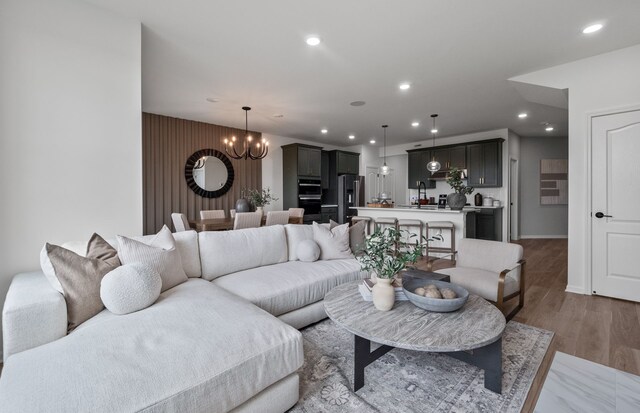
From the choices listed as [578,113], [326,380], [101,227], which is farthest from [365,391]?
[578,113]

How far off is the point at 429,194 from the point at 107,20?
24.6 ft

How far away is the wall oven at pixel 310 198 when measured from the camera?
689 centimetres

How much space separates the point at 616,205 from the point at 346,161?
5.62 metres

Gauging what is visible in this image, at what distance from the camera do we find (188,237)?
2498mm

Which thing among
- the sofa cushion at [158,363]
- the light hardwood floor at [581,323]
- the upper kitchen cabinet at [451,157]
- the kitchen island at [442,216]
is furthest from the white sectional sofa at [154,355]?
the upper kitchen cabinet at [451,157]

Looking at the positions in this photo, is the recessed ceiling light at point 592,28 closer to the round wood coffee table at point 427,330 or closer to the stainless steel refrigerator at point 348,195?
the round wood coffee table at point 427,330

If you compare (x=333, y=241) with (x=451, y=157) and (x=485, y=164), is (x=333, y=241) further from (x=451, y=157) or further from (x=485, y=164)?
(x=451, y=157)

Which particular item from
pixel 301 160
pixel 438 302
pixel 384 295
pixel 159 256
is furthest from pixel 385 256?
pixel 301 160

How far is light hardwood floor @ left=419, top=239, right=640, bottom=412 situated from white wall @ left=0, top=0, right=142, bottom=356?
127 inches

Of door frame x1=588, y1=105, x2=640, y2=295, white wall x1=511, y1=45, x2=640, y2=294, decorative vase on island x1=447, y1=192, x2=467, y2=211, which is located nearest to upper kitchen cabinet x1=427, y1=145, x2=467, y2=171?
decorative vase on island x1=447, y1=192, x2=467, y2=211

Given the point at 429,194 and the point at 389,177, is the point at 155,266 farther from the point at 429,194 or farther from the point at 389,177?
the point at 389,177

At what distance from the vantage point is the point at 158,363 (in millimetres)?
1180

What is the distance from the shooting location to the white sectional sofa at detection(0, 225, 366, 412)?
1.03 m

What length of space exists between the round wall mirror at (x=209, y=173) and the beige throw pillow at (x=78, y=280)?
425cm
